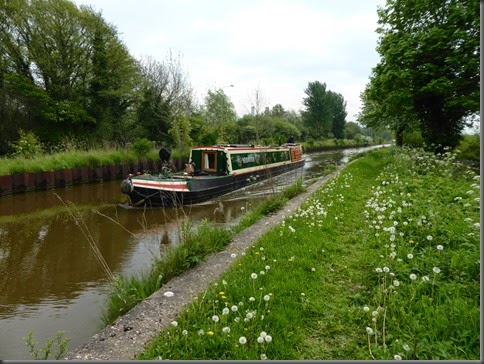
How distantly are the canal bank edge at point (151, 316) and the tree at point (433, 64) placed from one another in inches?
396

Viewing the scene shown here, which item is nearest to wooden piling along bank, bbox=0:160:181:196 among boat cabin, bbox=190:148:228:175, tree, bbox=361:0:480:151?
boat cabin, bbox=190:148:228:175

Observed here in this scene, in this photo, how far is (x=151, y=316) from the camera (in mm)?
3027

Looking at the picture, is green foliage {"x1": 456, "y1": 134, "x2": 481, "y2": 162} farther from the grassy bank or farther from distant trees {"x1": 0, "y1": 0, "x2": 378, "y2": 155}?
distant trees {"x1": 0, "y1": 0, "x2": 378, "y2": 155}

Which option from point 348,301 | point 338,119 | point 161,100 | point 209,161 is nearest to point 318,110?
point 338,119

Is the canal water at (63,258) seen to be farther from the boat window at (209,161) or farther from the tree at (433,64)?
the tree at (433,64)

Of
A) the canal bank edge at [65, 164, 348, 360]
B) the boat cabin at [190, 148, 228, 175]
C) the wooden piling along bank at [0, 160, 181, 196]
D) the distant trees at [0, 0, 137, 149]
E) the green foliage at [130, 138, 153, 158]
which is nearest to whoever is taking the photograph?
the canal bank edge at [65, 164, 348, 360]

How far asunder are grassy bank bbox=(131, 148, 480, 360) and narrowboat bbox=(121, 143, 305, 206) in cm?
404

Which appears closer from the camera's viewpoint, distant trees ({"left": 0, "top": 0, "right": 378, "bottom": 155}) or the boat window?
the boat window

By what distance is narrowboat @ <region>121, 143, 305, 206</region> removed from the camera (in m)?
10.9

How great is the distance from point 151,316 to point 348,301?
2.03 meters

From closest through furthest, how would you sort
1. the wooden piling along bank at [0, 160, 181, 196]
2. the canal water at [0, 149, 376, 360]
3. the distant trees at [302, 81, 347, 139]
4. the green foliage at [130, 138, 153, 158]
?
the canal water at [0, 149, 376, 360] < the wooden piling along bank at [0, 160, 181, 196] < the green foliage at [130, 138, 153, 158] < the distant trees at [302, 81, 347, 139]

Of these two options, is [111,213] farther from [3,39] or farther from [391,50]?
[3,39]

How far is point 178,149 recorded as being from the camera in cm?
2498

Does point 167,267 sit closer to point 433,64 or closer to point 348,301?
point 348,301
